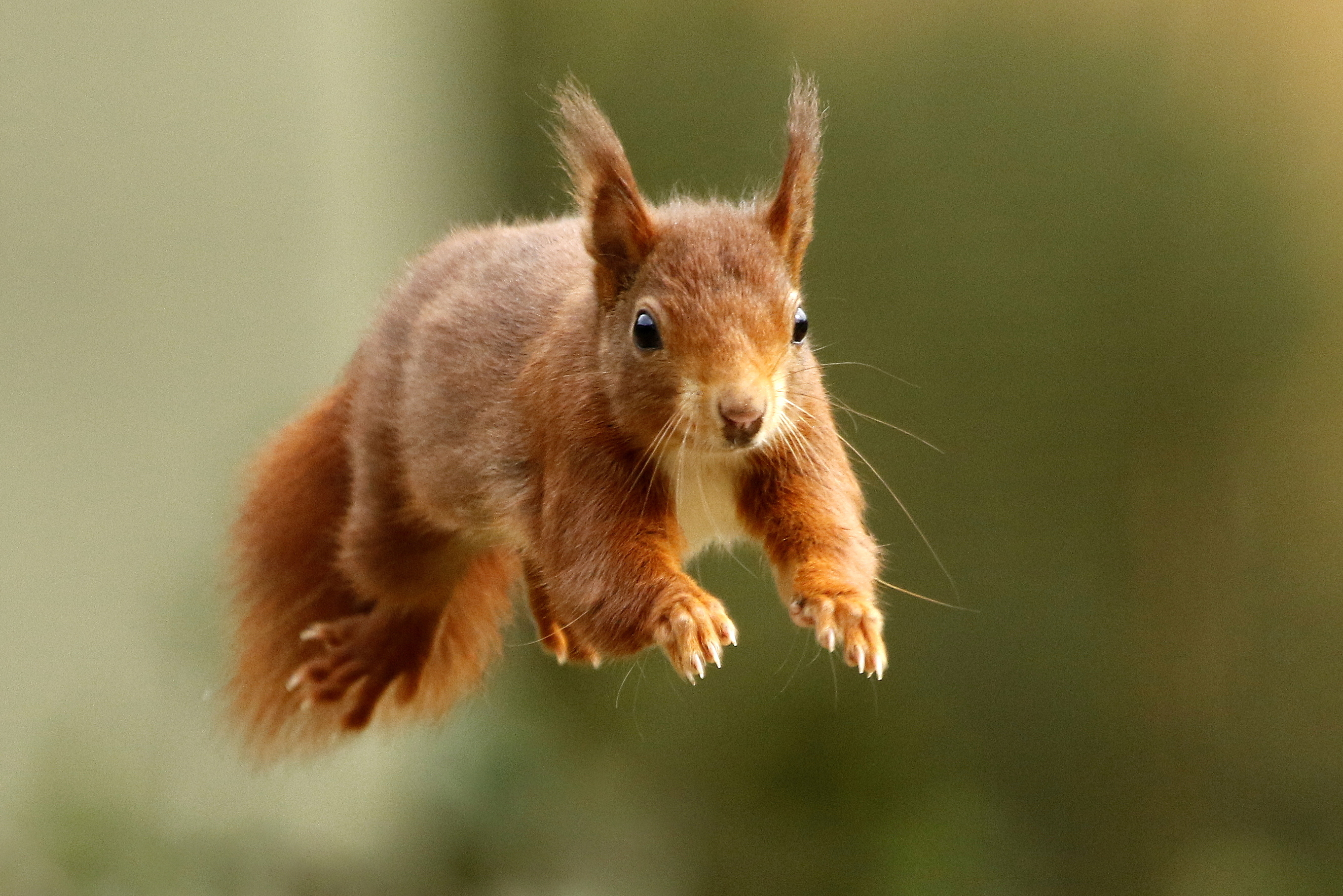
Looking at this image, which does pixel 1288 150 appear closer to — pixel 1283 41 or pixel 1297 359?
pixel 1283 41

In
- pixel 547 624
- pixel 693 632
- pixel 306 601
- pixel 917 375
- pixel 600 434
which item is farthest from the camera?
pixel 917 375

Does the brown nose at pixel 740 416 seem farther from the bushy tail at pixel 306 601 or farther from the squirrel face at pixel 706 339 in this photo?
the bushy tail at pixel 306 601

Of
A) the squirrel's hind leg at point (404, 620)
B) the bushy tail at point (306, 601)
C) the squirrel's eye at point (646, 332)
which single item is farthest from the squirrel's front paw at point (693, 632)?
the bushy tail at point (306, 601)

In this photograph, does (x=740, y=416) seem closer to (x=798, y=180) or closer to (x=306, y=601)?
(x=798, y=180)

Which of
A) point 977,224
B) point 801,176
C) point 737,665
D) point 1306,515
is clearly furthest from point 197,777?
point 801,176

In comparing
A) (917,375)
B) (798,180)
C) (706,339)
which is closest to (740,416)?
(706,339)

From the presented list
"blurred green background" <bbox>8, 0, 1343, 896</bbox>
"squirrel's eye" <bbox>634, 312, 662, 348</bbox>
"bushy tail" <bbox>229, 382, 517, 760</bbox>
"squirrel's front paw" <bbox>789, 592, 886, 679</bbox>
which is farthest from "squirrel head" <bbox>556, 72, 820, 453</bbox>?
"blurred green background" <bbox>8, 0, 1343, 896</bbox>
